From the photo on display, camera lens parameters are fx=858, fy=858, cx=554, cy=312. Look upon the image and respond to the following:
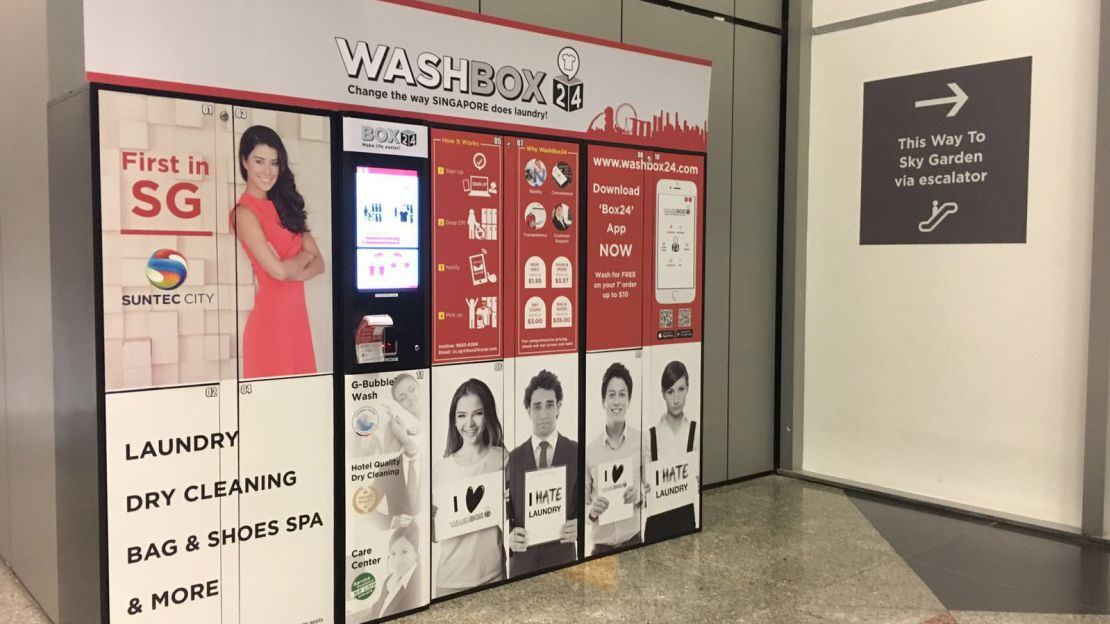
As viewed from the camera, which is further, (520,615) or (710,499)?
(710,499)

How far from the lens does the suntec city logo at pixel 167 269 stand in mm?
3127

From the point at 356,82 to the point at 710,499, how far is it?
3781mm

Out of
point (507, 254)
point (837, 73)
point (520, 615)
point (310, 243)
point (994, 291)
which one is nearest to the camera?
point (310, 243)

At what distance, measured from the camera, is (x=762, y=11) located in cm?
647

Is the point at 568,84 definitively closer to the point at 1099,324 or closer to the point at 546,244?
the point at 546,244

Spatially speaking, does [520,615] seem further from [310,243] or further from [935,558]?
[935,558]

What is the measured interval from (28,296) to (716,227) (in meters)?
4.27

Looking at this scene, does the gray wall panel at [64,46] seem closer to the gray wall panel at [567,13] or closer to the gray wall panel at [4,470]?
the gray wall panel at [4,470]

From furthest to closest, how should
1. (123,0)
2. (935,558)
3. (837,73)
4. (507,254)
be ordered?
(837,73) < (935,558) < (507,254) < (123,0)

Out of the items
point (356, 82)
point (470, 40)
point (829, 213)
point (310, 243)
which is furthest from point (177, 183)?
point (829, 213)

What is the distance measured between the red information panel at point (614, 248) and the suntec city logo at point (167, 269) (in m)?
2.02

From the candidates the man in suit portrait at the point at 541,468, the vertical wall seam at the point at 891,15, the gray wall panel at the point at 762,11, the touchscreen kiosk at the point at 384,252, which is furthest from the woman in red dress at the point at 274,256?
the vertical wall seam at the point at 891,15

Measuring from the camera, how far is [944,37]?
5.72 m

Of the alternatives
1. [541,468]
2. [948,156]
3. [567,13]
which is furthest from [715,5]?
[541,468]
